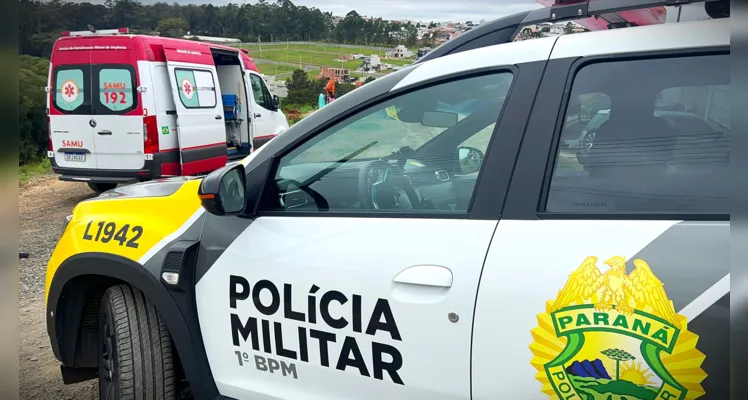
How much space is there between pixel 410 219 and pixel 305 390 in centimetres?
70

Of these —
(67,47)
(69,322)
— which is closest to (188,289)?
(69,322)

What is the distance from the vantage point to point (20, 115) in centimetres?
81

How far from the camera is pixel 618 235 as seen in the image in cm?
152

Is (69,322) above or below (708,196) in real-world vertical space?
below

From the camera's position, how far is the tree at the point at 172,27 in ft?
26.8

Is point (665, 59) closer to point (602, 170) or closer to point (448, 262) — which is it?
point (602, 170)

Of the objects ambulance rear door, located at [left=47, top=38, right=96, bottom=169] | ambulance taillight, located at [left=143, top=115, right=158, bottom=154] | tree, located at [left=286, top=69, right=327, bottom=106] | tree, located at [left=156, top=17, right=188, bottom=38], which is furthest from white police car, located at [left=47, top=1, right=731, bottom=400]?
tree, located at [left=286, top=69, right=327, bottom=106]

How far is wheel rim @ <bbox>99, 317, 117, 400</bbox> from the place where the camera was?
2.48m

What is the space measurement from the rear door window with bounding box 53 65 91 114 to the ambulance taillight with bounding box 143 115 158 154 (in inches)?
36.6

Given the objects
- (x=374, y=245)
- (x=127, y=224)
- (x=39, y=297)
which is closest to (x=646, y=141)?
(x=374, y=245)

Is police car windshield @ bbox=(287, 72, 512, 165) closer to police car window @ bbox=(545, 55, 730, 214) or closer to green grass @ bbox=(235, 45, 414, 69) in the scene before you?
police car window @ bbox=(545, 55, 730, 214)

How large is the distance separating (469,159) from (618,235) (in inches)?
22.8

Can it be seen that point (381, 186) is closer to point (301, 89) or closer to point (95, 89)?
point (95, 89)

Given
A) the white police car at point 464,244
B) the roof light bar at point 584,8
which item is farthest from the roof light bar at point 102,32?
the roof light bar at point 584,8
